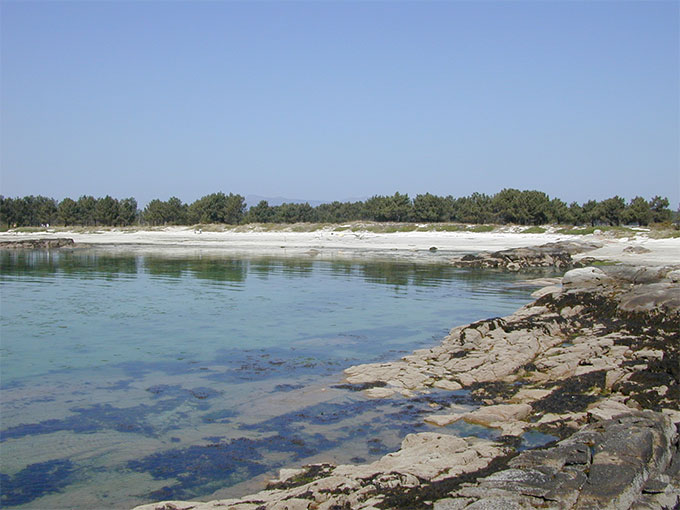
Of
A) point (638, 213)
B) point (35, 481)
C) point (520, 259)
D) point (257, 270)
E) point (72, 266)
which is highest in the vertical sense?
point (638, 213)

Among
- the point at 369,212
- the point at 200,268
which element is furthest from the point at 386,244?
the point at 369,212

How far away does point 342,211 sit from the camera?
108812 millimetres

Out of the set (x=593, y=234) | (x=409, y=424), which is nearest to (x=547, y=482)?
(x=409, y=424)

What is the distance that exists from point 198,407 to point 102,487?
290 centimetres

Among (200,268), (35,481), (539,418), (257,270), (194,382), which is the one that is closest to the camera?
(35,481)

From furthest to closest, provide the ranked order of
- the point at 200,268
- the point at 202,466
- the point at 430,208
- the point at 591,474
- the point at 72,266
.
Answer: the point at 430,208
the point at 72,266
the point at 200,268
the point at 202,466
the point at 591,474

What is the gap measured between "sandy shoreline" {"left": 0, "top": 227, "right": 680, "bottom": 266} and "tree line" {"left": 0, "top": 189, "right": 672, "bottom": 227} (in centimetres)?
1220

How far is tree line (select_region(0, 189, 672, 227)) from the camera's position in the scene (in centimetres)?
8162

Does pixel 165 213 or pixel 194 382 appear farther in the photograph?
pixel 165 213

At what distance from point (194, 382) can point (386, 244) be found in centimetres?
5215

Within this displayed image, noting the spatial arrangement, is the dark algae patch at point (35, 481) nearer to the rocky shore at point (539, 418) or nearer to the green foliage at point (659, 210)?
the rocky shore at point (539, 418)

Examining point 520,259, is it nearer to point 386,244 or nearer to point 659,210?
point 386,244

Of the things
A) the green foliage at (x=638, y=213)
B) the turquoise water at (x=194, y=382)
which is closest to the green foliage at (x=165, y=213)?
the green foliage at (x=638, y=213)

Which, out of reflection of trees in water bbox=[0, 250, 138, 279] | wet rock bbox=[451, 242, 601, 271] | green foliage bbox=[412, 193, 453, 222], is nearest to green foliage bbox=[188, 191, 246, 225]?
green foliage bbox=[412, 193, 453, 222]
